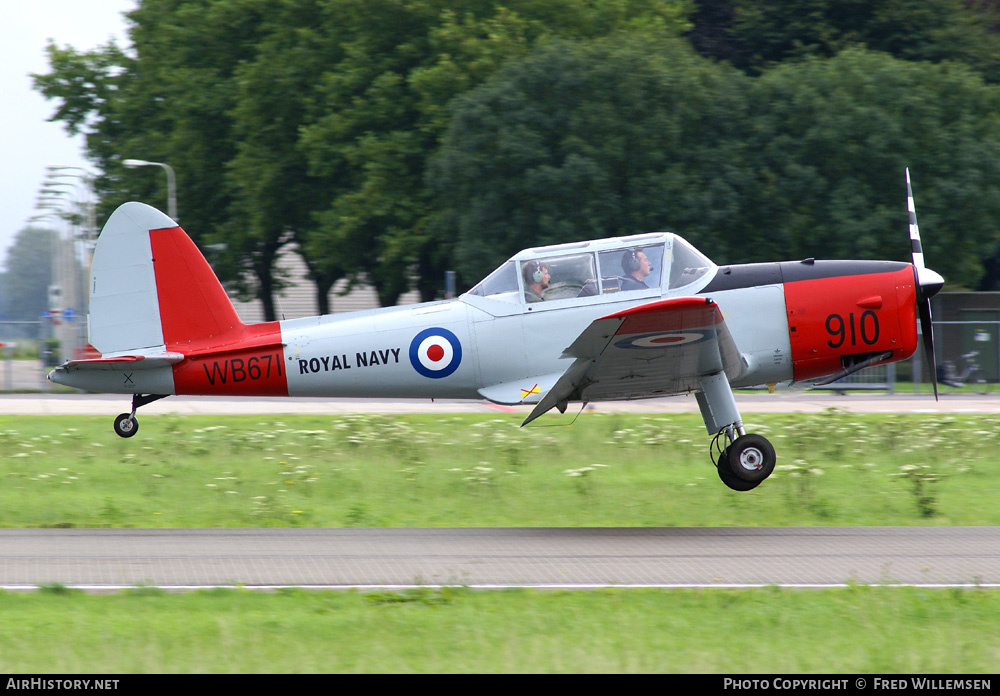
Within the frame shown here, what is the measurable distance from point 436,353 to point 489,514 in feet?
5.88

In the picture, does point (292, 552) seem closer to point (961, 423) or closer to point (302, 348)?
point (302, 348)

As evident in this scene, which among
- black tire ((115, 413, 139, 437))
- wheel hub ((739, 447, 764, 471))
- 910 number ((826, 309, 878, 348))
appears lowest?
wheel hub ((739, 447, 764, 471))

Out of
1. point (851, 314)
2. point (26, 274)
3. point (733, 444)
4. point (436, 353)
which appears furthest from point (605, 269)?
point (26, 274)

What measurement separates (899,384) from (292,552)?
76.2ft

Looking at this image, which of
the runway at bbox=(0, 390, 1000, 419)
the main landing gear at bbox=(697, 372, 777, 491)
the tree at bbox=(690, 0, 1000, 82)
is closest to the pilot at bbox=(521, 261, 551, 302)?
the main landing gear at bbox=(697, 372, 777, 491)

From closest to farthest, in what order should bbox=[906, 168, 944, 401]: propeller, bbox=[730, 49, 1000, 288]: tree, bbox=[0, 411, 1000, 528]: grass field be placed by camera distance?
bbox=[0, 411, 1000, 528]: grass field
bbox=[906, 168, 944, 401]: propeller
bbox=[730, 49, 1000, 288]: tree

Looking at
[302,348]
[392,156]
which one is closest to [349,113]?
[392,156]

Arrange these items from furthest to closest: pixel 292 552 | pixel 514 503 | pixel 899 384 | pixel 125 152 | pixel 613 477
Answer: pixel 125 152
pixel 899 384
pixel 613 477
pixel 514 503
pixel 292 552

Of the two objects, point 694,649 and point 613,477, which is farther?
point 613,477

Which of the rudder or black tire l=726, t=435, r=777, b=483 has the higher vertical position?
the rudder

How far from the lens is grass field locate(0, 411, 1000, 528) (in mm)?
9492

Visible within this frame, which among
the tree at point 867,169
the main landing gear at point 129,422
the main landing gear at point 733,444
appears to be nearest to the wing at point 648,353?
the main landing gear at point 733,444

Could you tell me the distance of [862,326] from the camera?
10.1m

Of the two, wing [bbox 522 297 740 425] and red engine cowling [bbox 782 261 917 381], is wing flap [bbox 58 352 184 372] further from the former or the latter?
red engine cowling [bbox 782 261 917 381]
